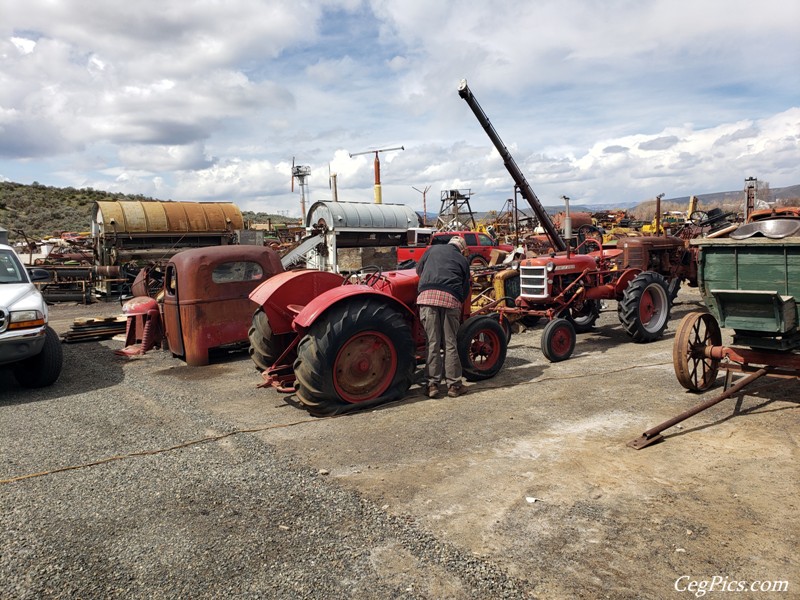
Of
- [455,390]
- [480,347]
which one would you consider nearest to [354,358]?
[455,390]

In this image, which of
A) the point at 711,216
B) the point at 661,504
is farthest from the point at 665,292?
the point at 661,504

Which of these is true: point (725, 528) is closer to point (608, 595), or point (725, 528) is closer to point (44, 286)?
point (608, 595)

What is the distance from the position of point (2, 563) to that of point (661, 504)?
11.9 feet

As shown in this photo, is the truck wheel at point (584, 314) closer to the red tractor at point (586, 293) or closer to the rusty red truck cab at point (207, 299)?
the red tractor at point (586, 293)

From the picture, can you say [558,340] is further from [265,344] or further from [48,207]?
[48,207]

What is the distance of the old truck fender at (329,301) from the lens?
5.30 m

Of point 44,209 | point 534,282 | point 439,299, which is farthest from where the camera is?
point 44,209

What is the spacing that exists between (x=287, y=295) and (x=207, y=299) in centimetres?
215

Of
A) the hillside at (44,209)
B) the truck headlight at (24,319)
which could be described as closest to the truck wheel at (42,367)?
the truck headlight at (24,319)

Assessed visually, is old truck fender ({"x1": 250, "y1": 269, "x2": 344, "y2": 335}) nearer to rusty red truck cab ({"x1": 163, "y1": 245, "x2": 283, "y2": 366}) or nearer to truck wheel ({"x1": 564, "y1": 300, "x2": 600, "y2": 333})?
rusty red truck cab ({"x1": 163, "y1": 245, "x2": 283, "y2": 366})

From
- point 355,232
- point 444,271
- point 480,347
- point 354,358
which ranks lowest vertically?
point 480,347

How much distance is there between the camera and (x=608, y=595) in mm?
2568

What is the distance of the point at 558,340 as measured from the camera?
7648 mm

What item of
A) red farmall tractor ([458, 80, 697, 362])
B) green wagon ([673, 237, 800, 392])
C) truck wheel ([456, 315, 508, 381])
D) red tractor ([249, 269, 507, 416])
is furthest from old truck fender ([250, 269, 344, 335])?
green wagon ([673, 237, 800, 392])
